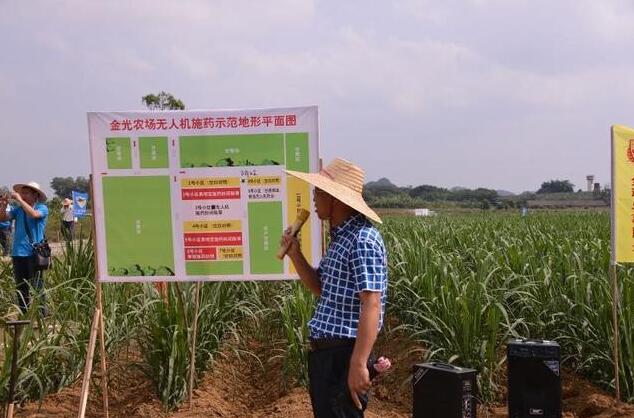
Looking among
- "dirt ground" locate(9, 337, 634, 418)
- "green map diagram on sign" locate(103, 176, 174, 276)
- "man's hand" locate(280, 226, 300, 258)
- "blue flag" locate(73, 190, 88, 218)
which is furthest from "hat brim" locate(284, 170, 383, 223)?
"blue flag" locate(73, 190, 88, 218)

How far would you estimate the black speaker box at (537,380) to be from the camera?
3.44 m

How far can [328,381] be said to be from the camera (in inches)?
92.8

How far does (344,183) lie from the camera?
2541 millimetres

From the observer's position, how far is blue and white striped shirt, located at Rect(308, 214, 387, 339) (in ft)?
7.34

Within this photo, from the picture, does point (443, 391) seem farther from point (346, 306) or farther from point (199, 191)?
point (199, 191)

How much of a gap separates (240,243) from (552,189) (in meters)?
79.9

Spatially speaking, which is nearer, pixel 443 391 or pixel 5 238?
pixel 443 391

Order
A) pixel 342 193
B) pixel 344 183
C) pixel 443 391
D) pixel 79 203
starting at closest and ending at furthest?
pixel 342 193, pixel 344 183, pixel 443 391, pixel 79 203

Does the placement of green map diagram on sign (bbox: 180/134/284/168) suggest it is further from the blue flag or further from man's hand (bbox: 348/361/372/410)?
the blue flag

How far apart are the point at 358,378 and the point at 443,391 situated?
120 cm

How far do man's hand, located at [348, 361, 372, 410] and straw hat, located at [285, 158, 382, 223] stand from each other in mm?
570

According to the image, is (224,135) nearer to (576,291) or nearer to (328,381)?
(328,381)

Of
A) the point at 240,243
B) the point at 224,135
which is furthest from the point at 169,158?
the point at 240,243

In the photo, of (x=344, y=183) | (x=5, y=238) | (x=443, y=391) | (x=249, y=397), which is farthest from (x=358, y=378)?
(x=5, y=238)
